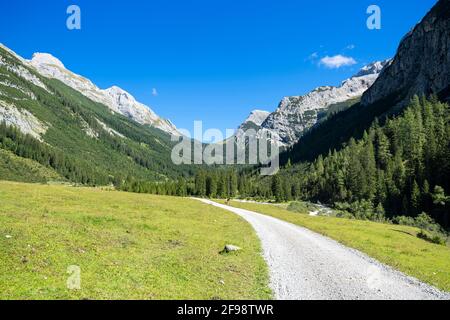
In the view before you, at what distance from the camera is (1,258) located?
1638cm

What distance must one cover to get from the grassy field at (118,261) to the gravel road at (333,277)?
4.23 ft

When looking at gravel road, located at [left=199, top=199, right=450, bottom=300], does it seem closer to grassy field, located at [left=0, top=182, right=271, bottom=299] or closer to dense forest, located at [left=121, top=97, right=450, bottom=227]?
grassy field, located at [left=0, top=182, right=271, bottom=299]

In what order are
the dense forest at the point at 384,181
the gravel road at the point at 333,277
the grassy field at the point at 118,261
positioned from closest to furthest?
the grassy field at the point at 118,261 < the gravel road at the point at 333,277 < the dense forest at the point at 384,181

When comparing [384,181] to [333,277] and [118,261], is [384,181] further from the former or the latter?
[118,261]

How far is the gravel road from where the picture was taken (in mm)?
16297

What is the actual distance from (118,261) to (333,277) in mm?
12836

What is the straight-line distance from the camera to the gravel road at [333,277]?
16297 millimetres

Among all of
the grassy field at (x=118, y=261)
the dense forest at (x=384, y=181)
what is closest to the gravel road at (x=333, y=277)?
the grassy field at (x=118, y=261)

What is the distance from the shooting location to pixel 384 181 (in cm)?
12012

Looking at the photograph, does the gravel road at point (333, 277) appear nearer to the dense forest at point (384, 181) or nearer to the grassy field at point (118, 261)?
the grassy field at point (118, 261)
